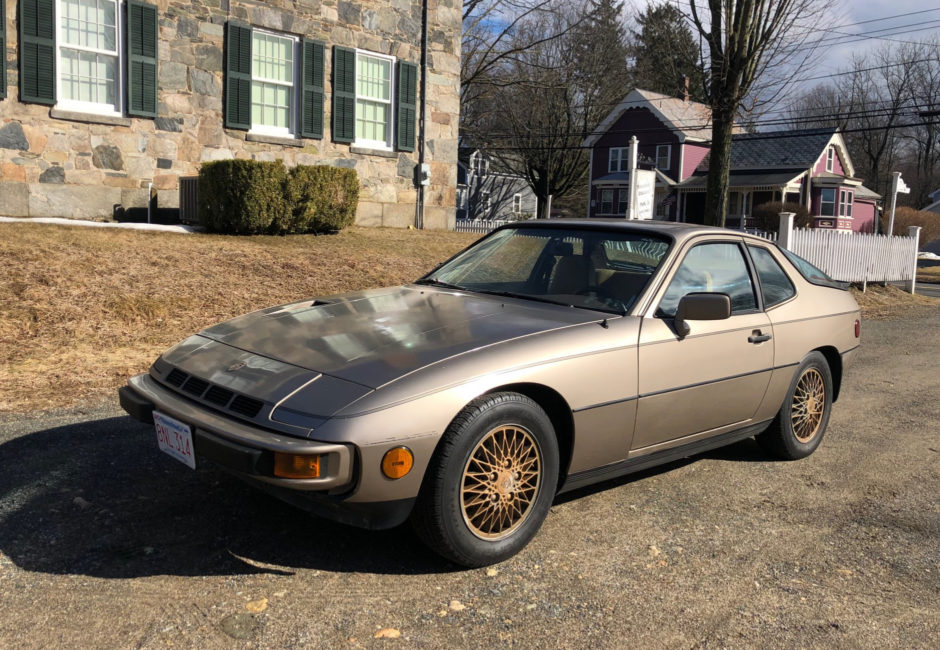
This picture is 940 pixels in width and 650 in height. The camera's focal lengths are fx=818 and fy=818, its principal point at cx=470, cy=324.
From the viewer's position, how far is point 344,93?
614 inches

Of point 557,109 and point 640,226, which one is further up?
point 557,109

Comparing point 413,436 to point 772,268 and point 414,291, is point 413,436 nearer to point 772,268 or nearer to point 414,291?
point 414,291

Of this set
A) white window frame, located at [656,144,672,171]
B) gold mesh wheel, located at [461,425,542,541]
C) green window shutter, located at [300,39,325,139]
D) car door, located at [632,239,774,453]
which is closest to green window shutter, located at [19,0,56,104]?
green window shutter, located at [300,39,325,139]

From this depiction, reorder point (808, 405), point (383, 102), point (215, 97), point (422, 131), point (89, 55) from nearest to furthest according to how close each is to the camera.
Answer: point (808, 405), point (89, 55), point (215, 97), point (383, 102), point (422, 131)

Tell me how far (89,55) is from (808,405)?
11760 mm

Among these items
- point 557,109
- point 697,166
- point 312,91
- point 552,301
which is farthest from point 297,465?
point 697,166

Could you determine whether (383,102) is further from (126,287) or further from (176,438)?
(176,438)

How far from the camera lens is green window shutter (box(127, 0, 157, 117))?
1270 centimetres

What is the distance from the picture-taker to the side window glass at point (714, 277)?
14.8 feet

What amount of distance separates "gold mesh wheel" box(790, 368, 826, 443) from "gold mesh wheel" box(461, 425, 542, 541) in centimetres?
240

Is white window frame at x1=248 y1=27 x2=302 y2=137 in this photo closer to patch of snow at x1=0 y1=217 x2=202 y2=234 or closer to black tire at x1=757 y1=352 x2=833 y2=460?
patch of snow at x1=0 y1=217 x2=202 y2=234

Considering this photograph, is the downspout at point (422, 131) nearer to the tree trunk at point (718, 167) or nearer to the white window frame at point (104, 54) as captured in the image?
the tree trunk at point (718, 167)

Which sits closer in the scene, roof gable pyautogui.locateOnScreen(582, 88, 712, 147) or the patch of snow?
the patch of snow

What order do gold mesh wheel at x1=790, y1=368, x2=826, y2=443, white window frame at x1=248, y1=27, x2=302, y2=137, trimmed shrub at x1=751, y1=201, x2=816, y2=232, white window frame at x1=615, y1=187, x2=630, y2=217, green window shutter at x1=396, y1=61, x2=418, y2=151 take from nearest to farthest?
1. gold mesh wheel at x1=790, y1=368, x2=826, y2=443
2. white window frame at x1=248, y1=27, x2=302, y2=137
3. green window shutter at x1=396, y1=61, x2=418, y2=151
4. trimmed shrub at x1=751, y1=201, x2=816, y2=232
5. white window frame at x1=615, y1=187, x2=630, y2=217
